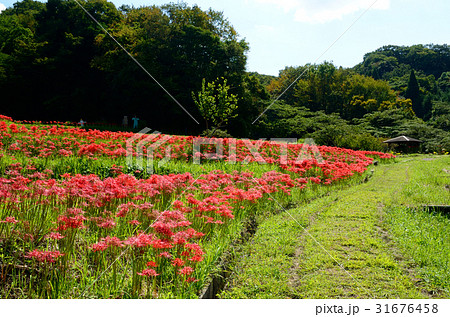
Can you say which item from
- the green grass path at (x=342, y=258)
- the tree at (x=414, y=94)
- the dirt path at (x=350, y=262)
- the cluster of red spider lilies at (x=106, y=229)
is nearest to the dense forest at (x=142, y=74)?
the green grass path at (x=342, y=258)

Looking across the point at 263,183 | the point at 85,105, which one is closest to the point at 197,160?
the point at 263,183

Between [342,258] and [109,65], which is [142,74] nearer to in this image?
[109,65]

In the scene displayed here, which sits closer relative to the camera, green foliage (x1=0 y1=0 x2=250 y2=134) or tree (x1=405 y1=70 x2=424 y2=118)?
green foliage (x1=0 y1=0 x2=250 y2=134)

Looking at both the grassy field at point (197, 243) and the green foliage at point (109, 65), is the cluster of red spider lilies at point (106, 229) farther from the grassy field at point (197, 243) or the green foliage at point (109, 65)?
the green foliage at point (109, 65)

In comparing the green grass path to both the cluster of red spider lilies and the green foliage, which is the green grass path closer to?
the cluster of red spider lilies

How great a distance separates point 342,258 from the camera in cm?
362

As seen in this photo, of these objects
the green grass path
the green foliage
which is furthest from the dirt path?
the green foliage

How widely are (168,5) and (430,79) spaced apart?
59336 millimetres

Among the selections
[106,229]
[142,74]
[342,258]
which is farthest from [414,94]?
[106,229]

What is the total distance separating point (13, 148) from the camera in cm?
642

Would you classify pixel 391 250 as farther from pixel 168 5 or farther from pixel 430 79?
pixel 430 79

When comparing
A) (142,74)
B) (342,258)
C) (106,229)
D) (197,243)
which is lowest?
(342,258)

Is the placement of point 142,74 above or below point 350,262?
above

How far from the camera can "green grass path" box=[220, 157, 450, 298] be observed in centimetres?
291
